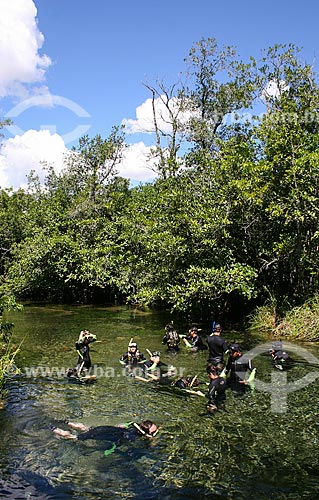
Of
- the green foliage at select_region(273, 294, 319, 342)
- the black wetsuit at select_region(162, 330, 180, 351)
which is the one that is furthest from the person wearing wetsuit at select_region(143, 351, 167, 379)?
the green foliage at select_region(273, 294, 319, 342)

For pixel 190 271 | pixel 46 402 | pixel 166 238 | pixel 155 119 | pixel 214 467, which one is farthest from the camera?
pixel 155 119

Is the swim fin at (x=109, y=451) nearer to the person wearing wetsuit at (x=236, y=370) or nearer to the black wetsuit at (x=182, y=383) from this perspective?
the black wetsuit at (x=182, y=383)

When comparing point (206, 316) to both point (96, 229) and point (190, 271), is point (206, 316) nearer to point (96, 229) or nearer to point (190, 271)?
point (190, 271)

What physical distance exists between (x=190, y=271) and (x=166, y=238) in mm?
2254

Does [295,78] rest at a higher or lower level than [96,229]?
higher

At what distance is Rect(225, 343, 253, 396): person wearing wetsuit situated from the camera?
11.9 metres

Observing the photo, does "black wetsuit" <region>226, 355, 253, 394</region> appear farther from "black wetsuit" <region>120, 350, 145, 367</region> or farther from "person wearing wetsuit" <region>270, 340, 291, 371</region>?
"black wetsuit" <region>120, 350, 145, 367</region>

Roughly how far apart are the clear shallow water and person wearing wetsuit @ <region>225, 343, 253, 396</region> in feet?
1.50

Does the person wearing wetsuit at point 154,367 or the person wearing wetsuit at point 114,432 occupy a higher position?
the person wearing wetsuit at point 154,367

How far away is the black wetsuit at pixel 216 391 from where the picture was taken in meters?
10.7

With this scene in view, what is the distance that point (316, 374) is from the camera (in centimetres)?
1338

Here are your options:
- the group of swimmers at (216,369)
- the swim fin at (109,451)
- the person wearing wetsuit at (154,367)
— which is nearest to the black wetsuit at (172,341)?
the group of swimmers at (216,369)

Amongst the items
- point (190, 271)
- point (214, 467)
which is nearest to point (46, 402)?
point (214, 467)

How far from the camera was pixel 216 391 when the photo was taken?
1089cm
